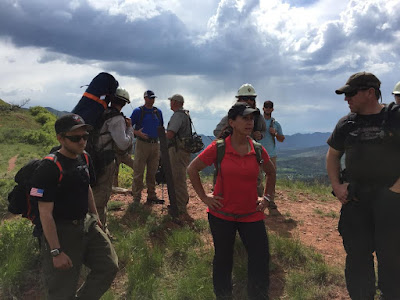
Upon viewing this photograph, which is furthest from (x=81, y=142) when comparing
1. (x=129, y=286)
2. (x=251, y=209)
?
(x=129, y=286)

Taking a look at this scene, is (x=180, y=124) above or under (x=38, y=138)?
under

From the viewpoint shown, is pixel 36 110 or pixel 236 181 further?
pixel 36 110

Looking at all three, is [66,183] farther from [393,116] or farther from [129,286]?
[393,116]

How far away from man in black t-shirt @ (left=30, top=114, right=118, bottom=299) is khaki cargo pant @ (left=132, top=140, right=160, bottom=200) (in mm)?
3937

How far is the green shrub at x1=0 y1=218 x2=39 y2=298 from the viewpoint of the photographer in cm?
448

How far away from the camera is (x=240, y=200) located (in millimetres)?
3406

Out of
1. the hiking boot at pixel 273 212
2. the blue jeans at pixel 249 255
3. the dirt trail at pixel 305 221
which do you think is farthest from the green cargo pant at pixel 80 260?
the hiking boot at pixel 273 212

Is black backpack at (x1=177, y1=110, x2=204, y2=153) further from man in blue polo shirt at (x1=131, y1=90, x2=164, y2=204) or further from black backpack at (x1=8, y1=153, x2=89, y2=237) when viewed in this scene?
black backpack at (x1=8, y1=153, x2=89, y2=237)

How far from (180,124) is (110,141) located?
1.87 meters

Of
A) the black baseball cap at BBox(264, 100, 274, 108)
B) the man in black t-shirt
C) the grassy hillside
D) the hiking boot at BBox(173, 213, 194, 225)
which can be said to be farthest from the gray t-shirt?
the grassy hillside

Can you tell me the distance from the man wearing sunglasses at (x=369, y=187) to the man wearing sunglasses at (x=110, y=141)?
2.96 meters

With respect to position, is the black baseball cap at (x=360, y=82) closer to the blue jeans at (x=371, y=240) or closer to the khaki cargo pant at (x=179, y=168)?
the blue jeans at (x=371, y=240)

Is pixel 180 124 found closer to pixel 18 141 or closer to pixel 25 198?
pixel 25 198

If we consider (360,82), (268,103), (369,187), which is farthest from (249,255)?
(268,103)
